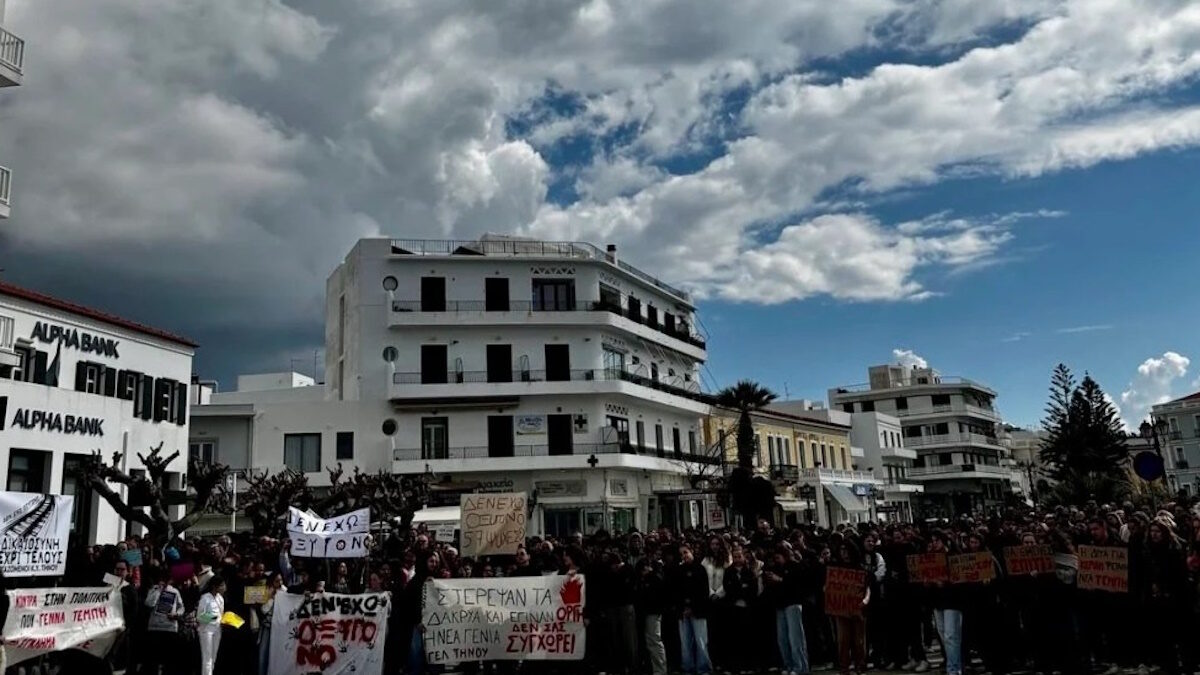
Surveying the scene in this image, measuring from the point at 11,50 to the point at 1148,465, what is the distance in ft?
87.1

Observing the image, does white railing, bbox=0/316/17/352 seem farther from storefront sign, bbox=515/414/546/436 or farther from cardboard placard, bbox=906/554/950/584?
storefront sign, bbox=515/414/546/436

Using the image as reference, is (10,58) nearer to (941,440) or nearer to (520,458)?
(520,458)

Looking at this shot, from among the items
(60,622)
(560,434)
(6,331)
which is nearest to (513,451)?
(560,434)

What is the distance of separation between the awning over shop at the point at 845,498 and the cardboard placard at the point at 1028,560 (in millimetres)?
44102

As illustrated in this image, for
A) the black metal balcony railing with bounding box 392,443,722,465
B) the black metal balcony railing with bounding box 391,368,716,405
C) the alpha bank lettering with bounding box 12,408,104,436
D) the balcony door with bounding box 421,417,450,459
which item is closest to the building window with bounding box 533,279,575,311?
the black metal balcony railing with bounding box 391,368,716,405

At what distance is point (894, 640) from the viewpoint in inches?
534

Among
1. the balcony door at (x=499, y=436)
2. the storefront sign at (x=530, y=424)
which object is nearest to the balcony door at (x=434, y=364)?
the balcony door at (x=499, y=436)

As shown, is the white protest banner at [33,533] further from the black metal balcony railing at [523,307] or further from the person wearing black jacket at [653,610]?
the black metal balcony railing at [523,307]

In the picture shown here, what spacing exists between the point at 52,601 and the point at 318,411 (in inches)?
1180

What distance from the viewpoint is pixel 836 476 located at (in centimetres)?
5881

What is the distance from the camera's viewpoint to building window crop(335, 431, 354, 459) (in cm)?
4100

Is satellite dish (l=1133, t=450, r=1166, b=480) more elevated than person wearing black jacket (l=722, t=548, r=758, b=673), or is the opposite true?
satellite dish (l=1133, t=450, r=1166, b=480)

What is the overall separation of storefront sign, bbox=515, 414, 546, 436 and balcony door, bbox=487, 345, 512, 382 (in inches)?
77.9

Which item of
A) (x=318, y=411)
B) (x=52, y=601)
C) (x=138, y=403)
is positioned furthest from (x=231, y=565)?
(x=318, y=411)
